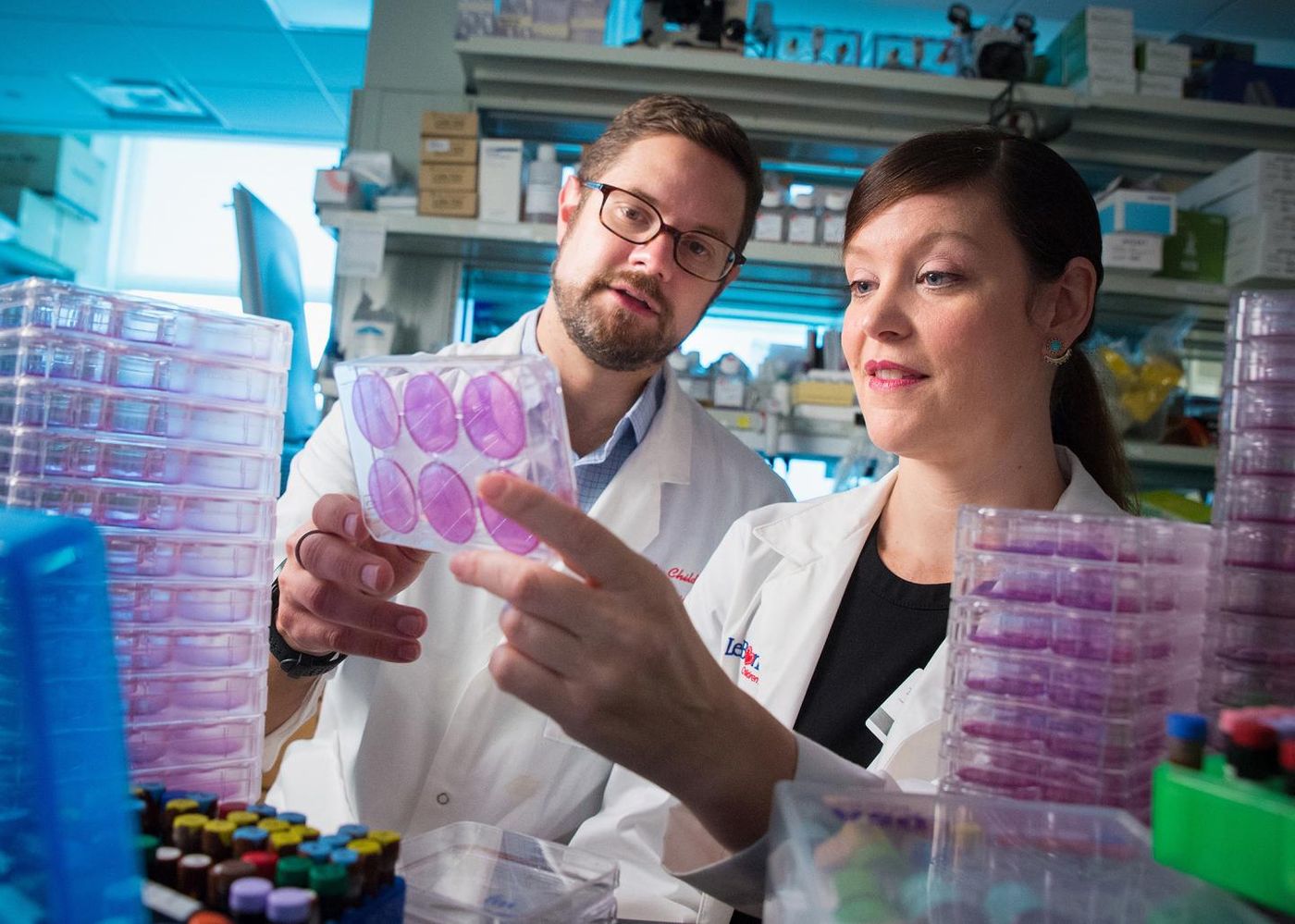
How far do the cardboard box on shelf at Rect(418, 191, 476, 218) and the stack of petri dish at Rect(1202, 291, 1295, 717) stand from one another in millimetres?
2280

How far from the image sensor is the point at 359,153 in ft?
9.55

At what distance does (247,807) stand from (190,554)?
0.28 metres

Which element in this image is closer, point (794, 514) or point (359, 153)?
point (794, 514)

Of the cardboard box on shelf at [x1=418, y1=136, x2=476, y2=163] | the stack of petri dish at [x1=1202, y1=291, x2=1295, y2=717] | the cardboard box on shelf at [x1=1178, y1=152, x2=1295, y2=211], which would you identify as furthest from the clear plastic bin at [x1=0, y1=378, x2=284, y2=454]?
the cardboard box on shelf at [x1=1178, y1=152, x2=1295, y2=211]

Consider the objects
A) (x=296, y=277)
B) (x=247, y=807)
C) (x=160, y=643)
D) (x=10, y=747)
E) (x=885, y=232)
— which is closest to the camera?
(x=10, y=747)

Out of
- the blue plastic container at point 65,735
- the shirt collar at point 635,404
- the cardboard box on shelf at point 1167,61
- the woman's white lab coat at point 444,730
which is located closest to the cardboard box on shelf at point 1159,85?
the cardboard box on shelf at point 1167,61

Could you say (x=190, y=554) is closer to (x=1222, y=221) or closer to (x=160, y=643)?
(x=160, y=643)

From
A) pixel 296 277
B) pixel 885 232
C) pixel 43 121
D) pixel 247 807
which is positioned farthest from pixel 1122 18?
pixel 43 121

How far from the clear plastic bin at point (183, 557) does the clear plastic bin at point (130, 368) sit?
0.43 feet

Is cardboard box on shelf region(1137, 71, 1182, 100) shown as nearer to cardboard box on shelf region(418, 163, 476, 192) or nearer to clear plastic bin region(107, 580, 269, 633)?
cardboard box on shelf region(418, 163, 476, 192)

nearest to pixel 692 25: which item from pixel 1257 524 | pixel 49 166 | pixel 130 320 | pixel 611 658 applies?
pixel 130 320

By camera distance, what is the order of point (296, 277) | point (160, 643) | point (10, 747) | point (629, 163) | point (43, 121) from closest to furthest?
point (10, 747), point (160, 643), point (629, 163), point (296, 277), point (43, 121)

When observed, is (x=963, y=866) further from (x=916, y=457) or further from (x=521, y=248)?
(x=521, y=248)

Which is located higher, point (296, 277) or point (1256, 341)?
point (296, 277)
